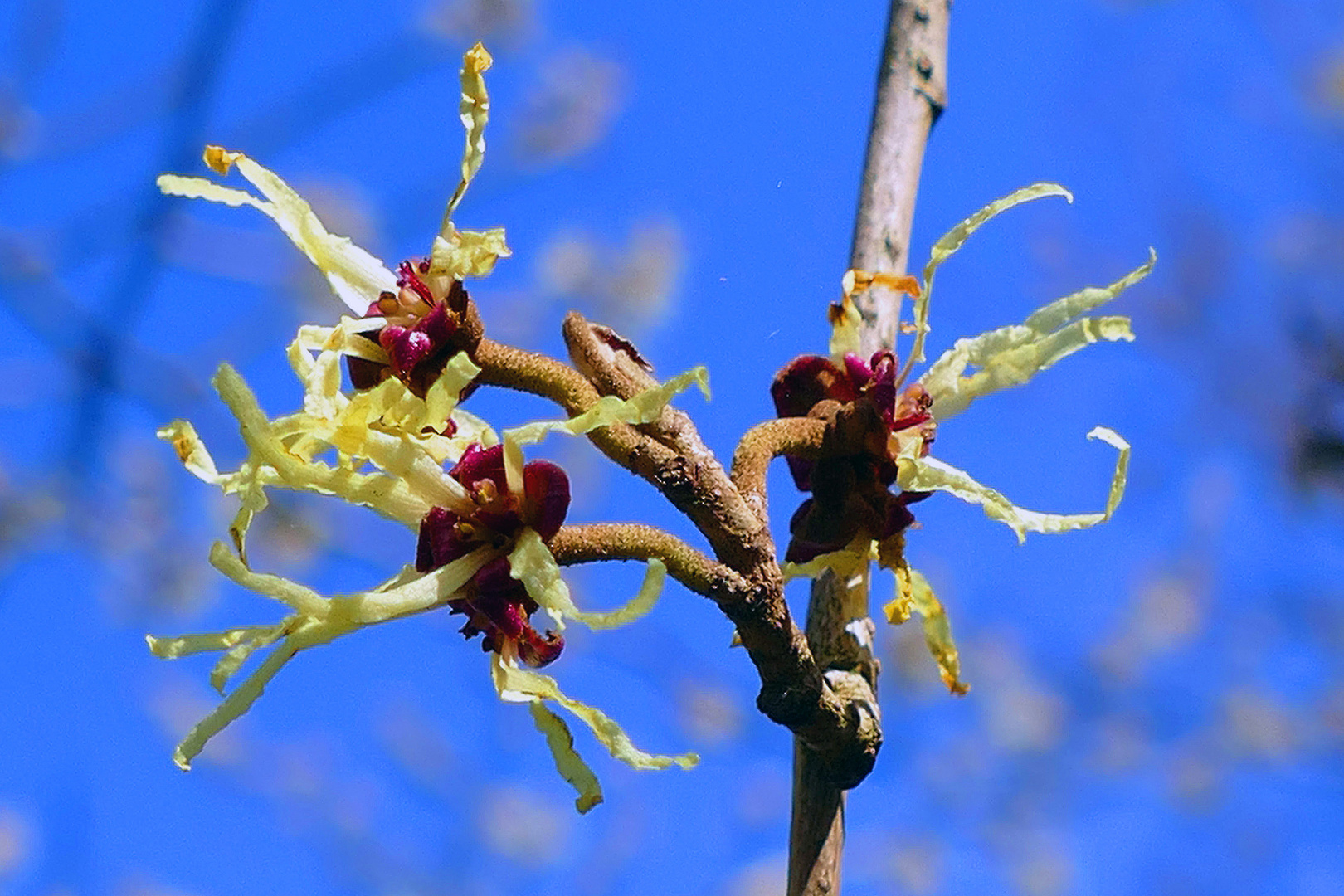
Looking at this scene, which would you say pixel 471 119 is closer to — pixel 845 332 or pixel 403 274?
pixel 403 274

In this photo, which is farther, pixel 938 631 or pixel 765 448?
pixel 938 631

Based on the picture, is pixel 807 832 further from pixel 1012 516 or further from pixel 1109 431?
pixel 1109 431

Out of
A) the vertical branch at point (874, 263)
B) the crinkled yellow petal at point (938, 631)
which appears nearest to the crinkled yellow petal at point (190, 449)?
the vertical branch at point (874, 263)

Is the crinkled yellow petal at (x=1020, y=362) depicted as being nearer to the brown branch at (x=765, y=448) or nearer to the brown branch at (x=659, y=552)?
the brown branch at (x=765, y=448)

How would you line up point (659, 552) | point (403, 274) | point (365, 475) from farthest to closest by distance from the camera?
point (403, 274) → point (365, 475) → point (659, 552)

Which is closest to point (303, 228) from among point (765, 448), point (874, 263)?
point (765, 448)

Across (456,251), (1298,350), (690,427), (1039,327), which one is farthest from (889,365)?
(1298,350)
